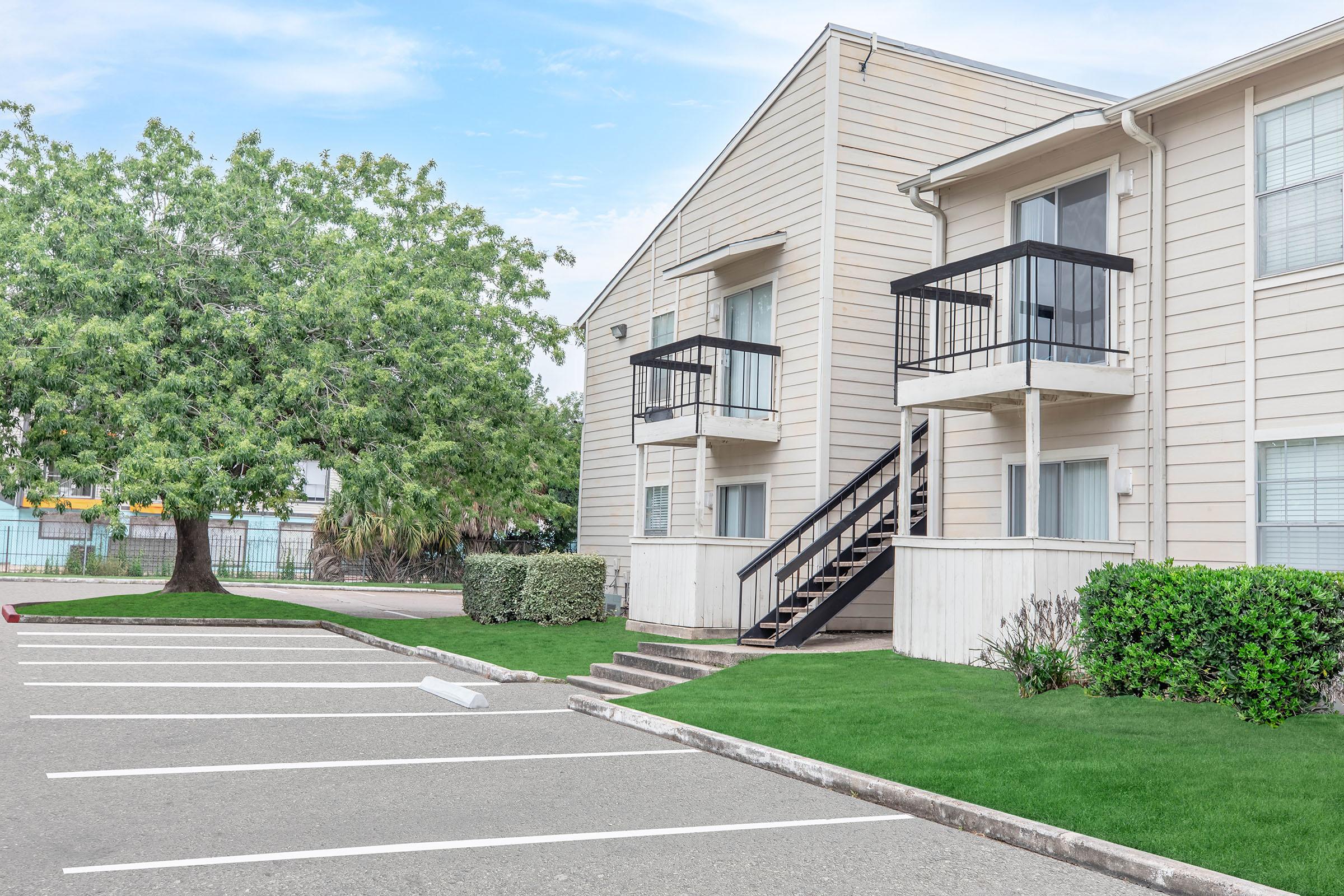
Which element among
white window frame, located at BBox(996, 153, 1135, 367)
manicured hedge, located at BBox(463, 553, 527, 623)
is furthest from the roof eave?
manicured hedge, located at BBox(463, 553, 527, 623)

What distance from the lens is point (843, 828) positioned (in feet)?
20.7

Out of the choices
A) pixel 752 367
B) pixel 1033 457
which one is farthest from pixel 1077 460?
pixel 752 367

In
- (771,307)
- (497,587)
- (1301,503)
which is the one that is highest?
(771,307)

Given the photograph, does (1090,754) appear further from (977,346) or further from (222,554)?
(222,554)

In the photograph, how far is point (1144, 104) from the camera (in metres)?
11.8

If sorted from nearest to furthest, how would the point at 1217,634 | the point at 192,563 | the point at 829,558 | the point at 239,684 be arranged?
1. the point at 1217,634
2. the point at 239,684
3. the point at 829,558
4. the point at 192,563

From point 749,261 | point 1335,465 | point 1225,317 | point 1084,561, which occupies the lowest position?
point 1084,561

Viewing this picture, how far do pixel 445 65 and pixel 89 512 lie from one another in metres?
9.82

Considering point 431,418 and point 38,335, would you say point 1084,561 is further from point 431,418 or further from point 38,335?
point 38,335

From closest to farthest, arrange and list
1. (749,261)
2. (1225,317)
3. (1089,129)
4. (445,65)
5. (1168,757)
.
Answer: (1168,757), (1225,317), (1089,129), (749,261), (445,65)

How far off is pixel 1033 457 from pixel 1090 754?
481 cm

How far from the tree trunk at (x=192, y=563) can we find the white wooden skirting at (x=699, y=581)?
1122 centimetres

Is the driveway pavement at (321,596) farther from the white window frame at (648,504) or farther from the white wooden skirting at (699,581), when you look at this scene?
the white wooden skirting at (699,581)

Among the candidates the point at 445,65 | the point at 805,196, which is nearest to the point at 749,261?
the point at 805,196
